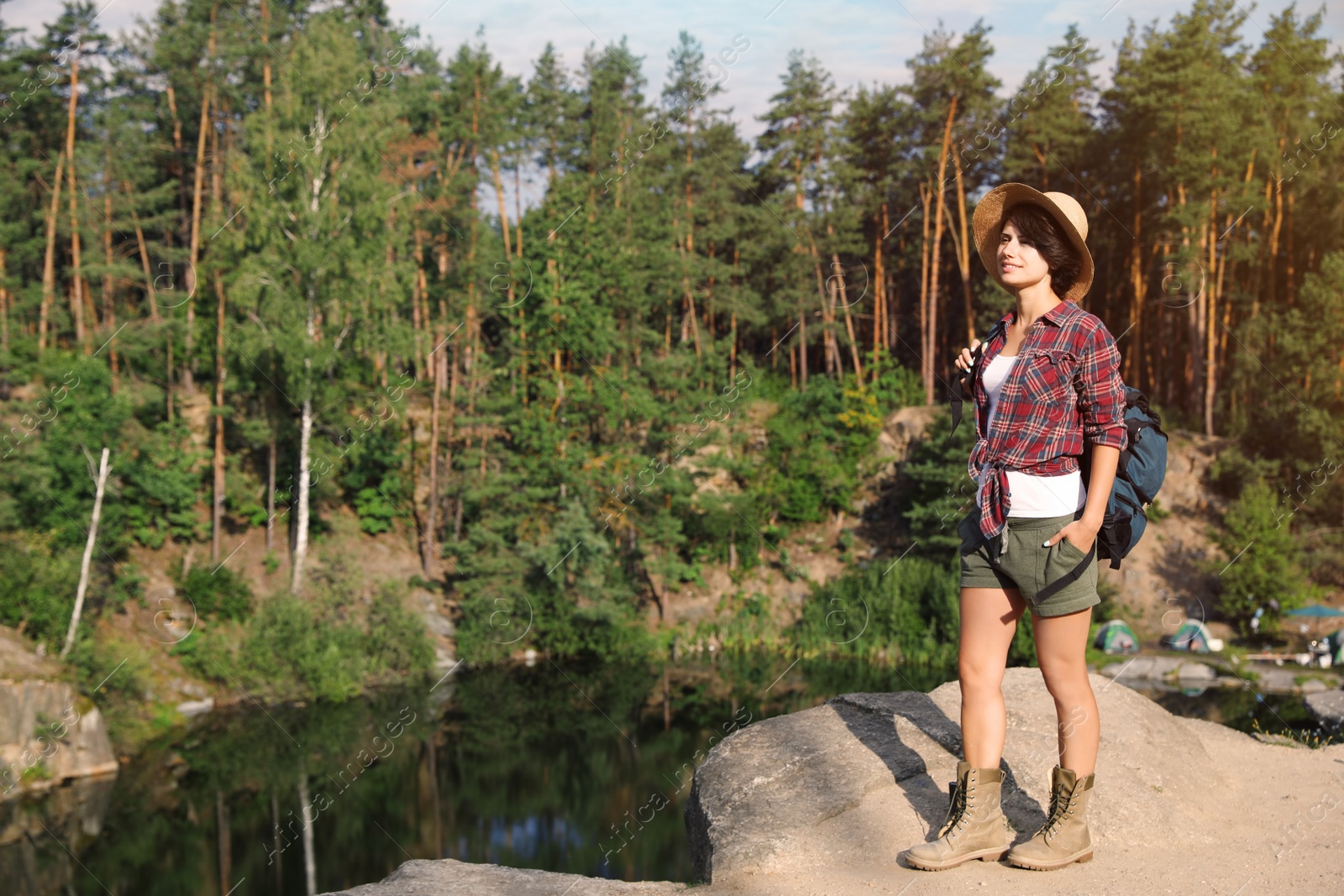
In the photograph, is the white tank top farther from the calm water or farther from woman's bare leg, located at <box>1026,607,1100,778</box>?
the calm water

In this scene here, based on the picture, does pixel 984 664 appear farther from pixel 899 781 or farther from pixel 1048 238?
pixel 1048 238

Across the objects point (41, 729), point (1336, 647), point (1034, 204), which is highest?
point (1034, 204)

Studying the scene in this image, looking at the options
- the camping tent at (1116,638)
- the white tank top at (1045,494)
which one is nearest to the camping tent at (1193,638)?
the camping tent at (1116,638)

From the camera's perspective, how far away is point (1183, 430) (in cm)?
2425

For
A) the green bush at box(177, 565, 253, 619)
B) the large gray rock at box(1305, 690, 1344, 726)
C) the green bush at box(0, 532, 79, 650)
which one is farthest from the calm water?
the large gray rock at box(1305, 690, 1344, 726)

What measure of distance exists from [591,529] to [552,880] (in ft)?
54.2

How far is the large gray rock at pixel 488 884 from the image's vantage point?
3.92 m

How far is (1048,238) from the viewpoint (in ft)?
11.9

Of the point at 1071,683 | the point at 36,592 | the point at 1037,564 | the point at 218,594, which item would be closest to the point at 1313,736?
the point at 1071,683

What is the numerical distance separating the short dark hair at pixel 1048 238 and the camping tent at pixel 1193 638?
1771 cm

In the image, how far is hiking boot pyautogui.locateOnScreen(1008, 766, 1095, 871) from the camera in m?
3.65

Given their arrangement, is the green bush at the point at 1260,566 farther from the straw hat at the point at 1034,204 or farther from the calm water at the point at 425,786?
the straw hat at the point at 1034,204

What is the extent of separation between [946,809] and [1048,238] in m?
2.24

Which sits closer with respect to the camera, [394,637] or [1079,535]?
[1079,535]
